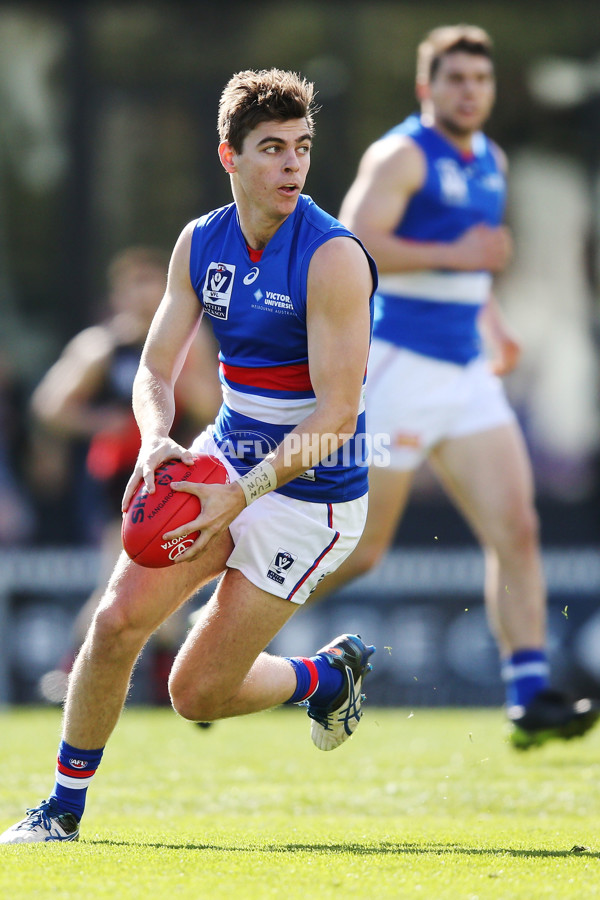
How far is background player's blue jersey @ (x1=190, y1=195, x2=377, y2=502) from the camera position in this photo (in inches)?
173

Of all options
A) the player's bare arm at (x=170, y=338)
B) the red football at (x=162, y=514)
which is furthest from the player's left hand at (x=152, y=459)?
the player's bare arm at (x=170, y=338)

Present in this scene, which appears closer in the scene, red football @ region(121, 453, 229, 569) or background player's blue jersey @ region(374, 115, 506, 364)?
red football @ region(121, 453, 229, 569)

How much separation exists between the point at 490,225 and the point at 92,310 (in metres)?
5.43

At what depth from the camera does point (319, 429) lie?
13.8ft

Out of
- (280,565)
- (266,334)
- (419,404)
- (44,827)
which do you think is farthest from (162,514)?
(419,404)

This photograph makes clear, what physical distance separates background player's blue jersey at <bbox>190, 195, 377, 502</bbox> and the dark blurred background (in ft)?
21.7

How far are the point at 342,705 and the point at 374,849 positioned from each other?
770 millimetres

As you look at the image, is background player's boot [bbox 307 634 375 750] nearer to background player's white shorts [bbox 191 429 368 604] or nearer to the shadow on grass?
background player's white shorts [bbox 191 429 368 604]

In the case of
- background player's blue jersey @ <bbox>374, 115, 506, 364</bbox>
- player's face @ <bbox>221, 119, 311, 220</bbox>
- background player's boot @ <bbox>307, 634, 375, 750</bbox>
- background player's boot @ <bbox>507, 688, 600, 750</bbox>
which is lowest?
background player's boot @ <bbox>507, 688, 600, 750</bbox>

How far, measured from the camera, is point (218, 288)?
4.52 m

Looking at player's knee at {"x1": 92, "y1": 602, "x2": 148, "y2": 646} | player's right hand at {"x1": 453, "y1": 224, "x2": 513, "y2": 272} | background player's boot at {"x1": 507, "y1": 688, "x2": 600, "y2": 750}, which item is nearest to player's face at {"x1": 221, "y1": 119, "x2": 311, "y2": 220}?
player's knee at {"x1": 92, "y1": 602, "x2": 148, "y2": 646}

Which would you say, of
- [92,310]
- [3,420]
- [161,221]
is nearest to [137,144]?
[161,221]

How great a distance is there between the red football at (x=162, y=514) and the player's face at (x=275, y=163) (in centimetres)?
88

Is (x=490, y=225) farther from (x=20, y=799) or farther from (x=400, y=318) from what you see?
(x=20, y=799)
